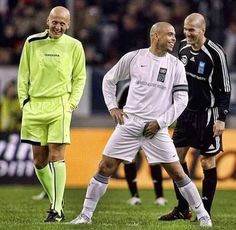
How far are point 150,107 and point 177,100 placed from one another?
30 cm

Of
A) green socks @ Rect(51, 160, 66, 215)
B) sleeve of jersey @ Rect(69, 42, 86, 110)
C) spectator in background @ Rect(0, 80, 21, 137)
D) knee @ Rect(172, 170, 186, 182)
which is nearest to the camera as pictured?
knee @ Rect(172, 170, 186, 182)

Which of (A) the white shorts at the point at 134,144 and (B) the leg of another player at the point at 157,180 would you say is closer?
(A) the white shorts at the point at 134,144

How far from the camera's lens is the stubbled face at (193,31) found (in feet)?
36.9

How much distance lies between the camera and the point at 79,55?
11688 mm

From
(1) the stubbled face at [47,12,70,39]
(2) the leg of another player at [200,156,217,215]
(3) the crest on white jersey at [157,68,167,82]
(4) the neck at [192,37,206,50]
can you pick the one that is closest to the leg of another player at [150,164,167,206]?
(2) the leg of another player at [200,156,217,215]

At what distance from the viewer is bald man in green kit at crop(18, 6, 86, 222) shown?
11.5 metres

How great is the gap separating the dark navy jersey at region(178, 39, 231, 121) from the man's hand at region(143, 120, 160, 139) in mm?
1100

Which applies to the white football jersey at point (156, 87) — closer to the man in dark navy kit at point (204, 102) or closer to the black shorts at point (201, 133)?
the man in dark navy kit at point (204, 102)

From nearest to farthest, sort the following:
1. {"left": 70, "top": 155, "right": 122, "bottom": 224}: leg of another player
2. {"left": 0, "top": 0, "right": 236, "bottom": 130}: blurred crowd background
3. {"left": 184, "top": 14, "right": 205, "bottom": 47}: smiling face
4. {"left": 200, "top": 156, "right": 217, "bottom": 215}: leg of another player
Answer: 1. {"left": 70, "top": 155, "right": 122, "bottom": 224}: leg of another player
2. {"left": 184, "top": 14, "right": 205, "bottom": 47}: smiling face
3. {"left": 200, "top": 156, "right": 217, "bottom": 215}: leg of another player
4. {"left": 0, "top": 0, "right": 236, "bottom": 130}: blurred crowd background

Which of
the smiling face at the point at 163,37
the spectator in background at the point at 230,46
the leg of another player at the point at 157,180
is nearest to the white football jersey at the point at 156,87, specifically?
the smiling face at the point at 163,37

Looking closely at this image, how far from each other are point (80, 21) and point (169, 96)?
40.0 ft

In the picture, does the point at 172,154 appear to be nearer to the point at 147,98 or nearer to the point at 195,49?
the point at 147,98

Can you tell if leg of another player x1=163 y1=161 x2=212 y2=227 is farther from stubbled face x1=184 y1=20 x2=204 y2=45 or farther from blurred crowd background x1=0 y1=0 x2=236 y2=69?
blurred crowd background x1=0 y1=0 x2=236 y2=69

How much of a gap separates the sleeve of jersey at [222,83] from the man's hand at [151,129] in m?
1.10
